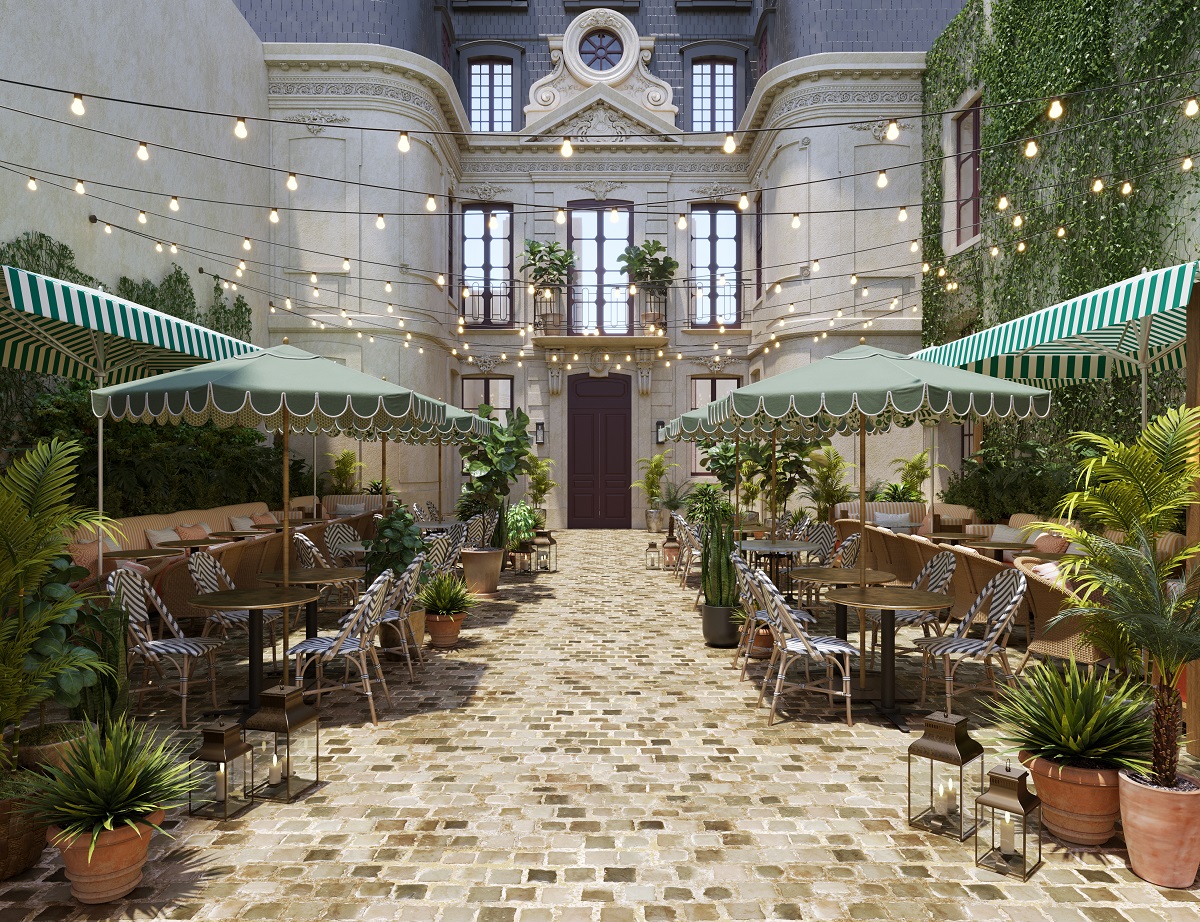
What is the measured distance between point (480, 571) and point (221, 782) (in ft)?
20.1

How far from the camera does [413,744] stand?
4.70 m

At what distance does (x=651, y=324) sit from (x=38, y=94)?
11.9 metres

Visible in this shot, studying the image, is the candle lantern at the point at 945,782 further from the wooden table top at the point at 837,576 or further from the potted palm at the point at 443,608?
the potted palm at the point at 443,608

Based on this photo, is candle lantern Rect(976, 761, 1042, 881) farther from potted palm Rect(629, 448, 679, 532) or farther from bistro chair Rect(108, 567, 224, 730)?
potted palm Rect(629, 448, 679, 532)

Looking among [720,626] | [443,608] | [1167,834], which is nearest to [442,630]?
[443,608]

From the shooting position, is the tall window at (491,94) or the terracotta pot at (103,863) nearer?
the terracotta pot at (103,863)

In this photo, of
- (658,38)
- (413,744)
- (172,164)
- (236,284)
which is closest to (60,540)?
(413,744)

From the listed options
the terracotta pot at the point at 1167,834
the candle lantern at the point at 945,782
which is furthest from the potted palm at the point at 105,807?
the terracotta pot at the point at 1167,834

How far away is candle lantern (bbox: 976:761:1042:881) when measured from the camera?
3174 mm

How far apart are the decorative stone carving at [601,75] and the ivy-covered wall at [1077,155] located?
21.8 feet

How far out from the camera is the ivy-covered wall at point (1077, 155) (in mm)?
8680

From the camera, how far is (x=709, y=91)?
1883 cm

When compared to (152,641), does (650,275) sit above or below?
above

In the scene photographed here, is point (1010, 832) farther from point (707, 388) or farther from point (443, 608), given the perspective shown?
point (707, 388)
